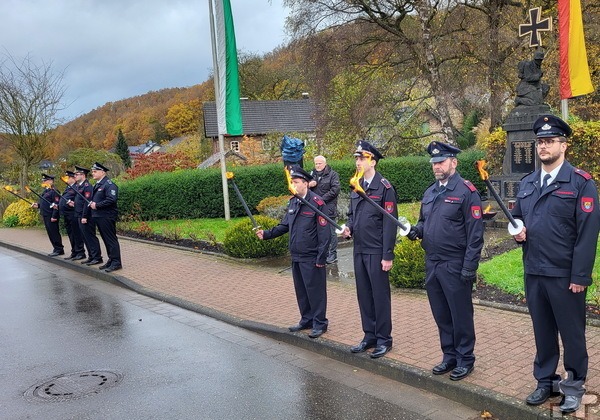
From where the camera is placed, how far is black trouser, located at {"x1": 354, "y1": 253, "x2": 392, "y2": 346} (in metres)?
5.44

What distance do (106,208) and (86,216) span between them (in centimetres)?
79

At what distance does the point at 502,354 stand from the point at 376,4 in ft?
70.7

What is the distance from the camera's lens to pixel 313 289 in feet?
20.4

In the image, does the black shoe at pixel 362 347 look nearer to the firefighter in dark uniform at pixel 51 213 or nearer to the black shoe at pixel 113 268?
the black shoe at pixel 113 268

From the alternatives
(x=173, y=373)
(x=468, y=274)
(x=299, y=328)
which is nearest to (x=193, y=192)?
(x=299, y=328)

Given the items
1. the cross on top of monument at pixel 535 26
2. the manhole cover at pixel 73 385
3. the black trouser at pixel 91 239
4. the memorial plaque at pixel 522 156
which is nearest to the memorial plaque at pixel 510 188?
the memorial plaque at pixel 522 156

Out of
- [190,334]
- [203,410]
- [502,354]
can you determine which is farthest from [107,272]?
[502,354]

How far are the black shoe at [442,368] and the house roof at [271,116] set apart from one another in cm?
4856

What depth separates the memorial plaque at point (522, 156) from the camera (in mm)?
13750

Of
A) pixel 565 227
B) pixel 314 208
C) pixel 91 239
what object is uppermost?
pixel 314 208

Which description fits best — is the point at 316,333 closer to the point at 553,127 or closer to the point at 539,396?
the point at 539,396

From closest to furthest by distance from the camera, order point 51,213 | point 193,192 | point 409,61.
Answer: point 51,213
point 193,192
point 409,61

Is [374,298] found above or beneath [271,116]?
beneath

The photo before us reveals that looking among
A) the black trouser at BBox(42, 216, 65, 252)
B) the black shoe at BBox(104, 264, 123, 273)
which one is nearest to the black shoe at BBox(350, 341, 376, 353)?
the black shoe at BBox(104, 264, 123, 273)
